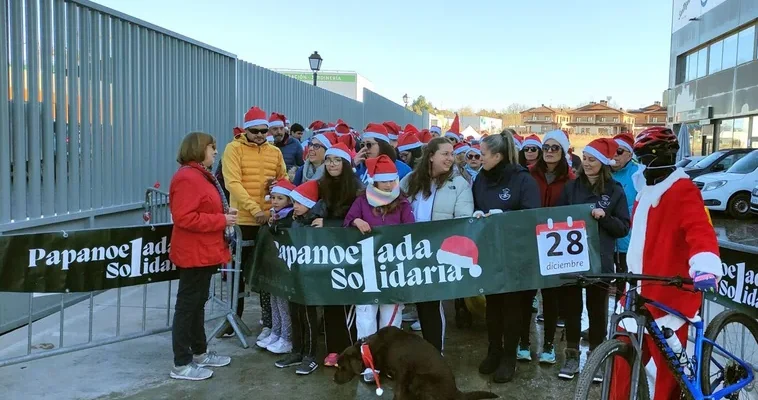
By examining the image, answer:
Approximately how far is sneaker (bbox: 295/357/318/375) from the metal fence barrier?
77cm

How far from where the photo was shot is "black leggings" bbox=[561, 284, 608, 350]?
199 inches

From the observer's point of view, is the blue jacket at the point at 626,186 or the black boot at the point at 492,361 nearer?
the black boot at the point at 492,361

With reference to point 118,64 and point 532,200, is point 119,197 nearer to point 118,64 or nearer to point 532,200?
point 118,64

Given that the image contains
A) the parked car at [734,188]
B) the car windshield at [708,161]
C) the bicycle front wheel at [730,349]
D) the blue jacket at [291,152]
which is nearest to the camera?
the bicycle front wheel at [730,349]

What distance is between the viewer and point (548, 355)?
5.27 meters

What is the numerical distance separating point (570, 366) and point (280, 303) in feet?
7.93

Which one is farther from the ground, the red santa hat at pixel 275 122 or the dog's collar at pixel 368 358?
the red santa hat at pixel 275 122

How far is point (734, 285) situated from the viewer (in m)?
4.36

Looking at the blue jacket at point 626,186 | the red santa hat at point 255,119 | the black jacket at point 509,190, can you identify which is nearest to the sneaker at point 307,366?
the black jacket at point 509,190

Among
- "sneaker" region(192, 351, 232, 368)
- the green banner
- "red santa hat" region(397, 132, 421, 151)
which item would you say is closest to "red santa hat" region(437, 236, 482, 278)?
the green banner

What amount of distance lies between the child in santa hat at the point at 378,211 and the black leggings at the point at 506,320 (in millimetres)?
755

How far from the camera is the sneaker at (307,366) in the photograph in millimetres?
5012

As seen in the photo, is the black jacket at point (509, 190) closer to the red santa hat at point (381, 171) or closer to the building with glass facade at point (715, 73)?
the red santa hat at point (381, 171)

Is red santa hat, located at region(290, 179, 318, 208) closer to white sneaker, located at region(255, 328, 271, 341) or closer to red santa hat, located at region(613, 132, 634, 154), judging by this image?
white sneaker, located at region(255, 328, 271, 341)
